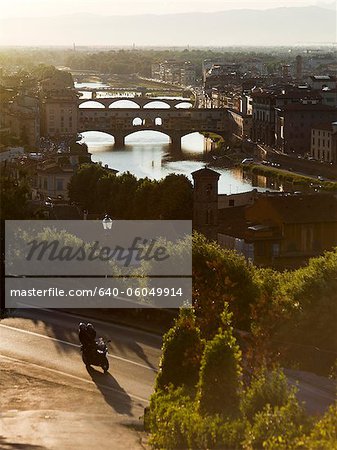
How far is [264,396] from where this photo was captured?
3.57 metres

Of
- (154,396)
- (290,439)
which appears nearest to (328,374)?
(154,396)

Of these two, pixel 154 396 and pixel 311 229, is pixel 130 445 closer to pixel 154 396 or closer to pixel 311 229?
pixel 154 396

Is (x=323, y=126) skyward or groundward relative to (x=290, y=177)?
skyward

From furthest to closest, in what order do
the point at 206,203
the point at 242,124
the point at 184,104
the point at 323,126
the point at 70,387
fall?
the point at 184,104, the point at 242,124, the point at 323,126, the point at 206,203, the point at 70,387

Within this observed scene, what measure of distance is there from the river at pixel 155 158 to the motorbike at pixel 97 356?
43.0 ft

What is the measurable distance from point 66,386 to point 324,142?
20.6m

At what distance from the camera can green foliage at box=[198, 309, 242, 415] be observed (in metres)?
3.60

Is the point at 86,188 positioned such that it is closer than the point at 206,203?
No

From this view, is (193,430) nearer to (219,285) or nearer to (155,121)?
(219,285)

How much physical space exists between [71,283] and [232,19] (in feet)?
470

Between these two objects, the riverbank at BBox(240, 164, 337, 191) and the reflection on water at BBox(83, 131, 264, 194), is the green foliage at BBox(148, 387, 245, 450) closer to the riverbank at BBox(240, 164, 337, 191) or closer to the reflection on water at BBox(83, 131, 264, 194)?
Answer: the reflection on water at BBox(83, 131, 264, 194)

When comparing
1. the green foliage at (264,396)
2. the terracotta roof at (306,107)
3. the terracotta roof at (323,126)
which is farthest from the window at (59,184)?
the terracotta roof at (306,107)

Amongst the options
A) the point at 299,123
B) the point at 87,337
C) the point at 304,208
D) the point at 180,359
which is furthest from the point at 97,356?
the point at 299,123

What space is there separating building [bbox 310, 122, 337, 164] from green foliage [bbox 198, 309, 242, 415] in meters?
20.0
